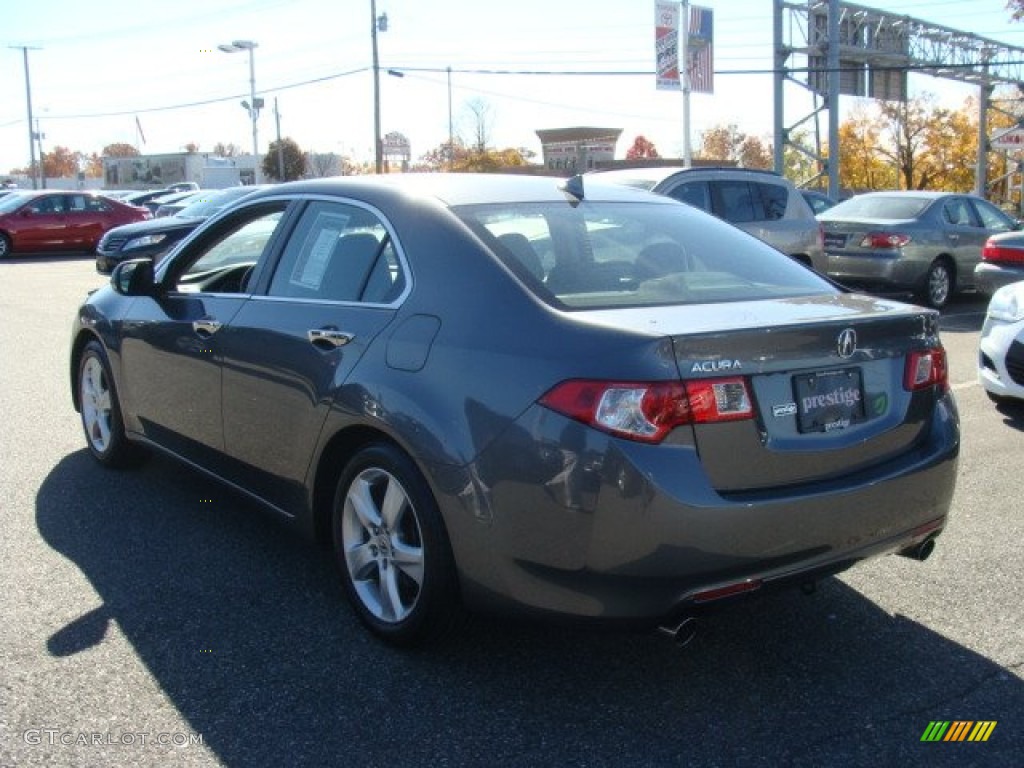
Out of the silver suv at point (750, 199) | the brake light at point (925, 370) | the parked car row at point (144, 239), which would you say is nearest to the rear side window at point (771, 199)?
the silver suv at point (750, 199)

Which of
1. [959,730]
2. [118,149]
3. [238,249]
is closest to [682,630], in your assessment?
[959,730]

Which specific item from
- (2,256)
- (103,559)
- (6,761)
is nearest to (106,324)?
(103,559)

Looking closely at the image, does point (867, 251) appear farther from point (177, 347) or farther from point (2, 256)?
point (2, 256)

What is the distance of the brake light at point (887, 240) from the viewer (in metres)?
12.9

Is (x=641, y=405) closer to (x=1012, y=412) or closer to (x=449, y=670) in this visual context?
(x=449, y=670)

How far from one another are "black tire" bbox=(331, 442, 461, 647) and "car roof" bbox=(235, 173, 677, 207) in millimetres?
991

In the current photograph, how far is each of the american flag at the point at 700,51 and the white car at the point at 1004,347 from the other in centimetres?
2024

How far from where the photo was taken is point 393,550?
3.51 meters

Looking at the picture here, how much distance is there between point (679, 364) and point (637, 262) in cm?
100

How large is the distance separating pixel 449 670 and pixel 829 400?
58.8 inches

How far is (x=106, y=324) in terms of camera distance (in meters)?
5.39

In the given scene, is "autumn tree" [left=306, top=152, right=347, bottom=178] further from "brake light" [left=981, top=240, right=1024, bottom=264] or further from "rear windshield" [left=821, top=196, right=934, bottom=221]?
"brake light" [left=981, top=240, right=1024, bottom=264]

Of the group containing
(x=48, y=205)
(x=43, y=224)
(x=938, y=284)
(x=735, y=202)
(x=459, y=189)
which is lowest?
(x=938, y=284)

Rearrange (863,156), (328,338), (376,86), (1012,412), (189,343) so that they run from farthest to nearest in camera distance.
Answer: (863,156)
(376,86)
(1012,412)
(189,343)
(328,338)
